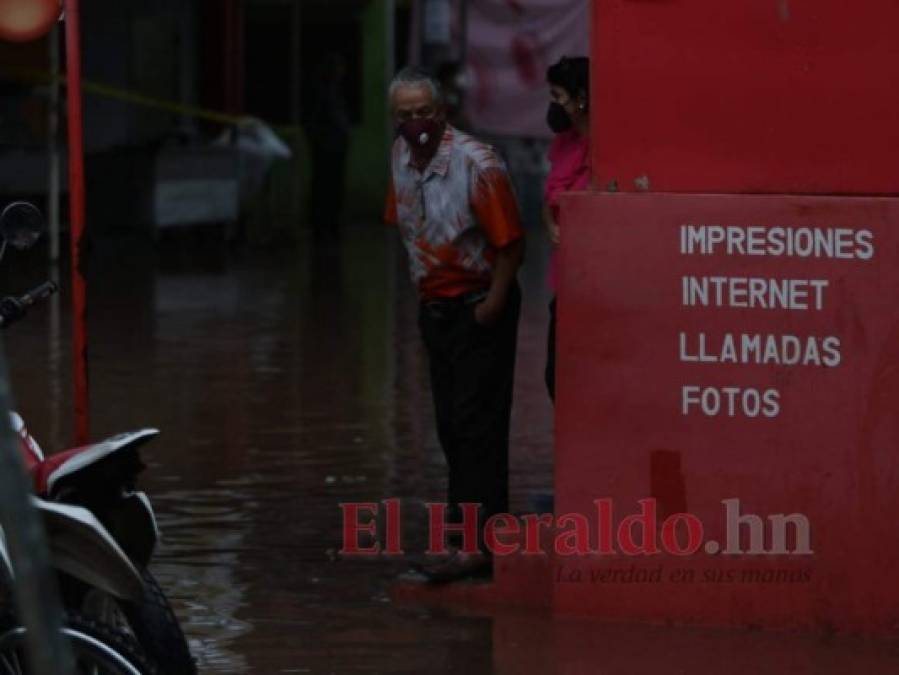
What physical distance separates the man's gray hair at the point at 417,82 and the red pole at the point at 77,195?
1.04 metres

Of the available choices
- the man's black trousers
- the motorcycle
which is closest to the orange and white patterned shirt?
the man's black trousers

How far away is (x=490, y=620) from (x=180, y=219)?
15690mm

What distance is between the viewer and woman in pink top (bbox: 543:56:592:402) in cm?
835

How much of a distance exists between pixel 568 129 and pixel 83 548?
3.17m

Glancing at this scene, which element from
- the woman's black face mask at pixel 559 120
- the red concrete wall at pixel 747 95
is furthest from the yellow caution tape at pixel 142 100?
the red concrete wall at pixel 747 95

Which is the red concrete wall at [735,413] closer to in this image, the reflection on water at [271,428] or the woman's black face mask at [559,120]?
the reflection on water at [271,428]

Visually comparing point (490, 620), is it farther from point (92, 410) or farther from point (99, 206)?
point (99, 206)

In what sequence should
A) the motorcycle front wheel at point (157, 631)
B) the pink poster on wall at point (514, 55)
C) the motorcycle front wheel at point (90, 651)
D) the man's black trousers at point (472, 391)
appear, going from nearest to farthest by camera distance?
the motorcycle front wheel at point (90, 651) → the motorcycle front wheel at point (157, 631) → the man's black trousers at point (472, 391) → the pink poster on wall at point (514, 55)

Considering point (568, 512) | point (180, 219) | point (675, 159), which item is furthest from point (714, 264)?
point (180, 219)

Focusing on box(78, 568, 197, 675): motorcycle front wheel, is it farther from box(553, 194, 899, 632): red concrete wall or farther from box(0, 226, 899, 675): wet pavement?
A: box(553, 194, 899, 632): red concrete wall

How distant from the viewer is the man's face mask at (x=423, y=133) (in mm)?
8141

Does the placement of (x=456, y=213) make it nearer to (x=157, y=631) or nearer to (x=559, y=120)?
(x=559, y=120)

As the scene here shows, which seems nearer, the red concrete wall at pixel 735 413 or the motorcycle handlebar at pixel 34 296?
the motorcycle handlebar at pixel 34 296

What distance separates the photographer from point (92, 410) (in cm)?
1272
